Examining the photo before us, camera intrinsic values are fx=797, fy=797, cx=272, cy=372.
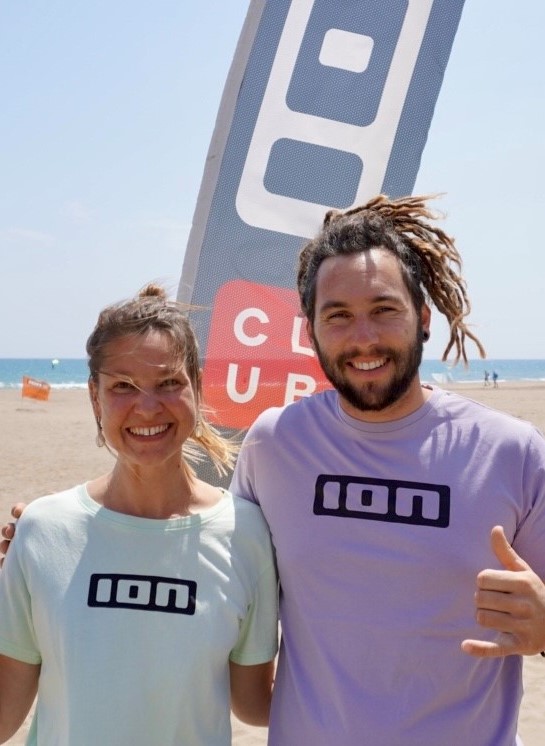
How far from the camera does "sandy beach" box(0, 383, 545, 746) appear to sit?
4.00m

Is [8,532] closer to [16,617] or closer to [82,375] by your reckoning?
[16,617]

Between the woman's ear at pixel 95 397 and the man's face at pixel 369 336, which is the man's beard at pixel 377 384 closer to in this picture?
the man's face at pixel 369 336

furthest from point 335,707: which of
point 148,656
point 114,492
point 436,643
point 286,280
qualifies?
point 286,280

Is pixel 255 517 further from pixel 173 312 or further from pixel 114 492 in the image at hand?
pixel 173 312

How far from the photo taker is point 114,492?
174 centimetres

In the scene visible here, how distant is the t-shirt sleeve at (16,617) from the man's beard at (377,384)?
77 centimetres

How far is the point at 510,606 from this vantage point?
4.68 feet

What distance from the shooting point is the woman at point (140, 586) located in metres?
1.55

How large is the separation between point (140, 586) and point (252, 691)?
362 mm

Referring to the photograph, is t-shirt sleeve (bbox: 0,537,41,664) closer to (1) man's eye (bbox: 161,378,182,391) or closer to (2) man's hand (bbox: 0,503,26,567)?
(2) man's hand (bbox: 0,503,26,567)

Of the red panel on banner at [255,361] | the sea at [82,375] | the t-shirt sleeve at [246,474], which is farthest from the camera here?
the sea at [82,375]

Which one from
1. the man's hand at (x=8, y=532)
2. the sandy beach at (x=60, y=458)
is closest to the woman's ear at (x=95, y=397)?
the man's hand at (x=8, y=532)

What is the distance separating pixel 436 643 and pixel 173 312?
35.9 inches

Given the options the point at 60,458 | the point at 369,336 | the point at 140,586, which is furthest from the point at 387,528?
the point at 60,458
